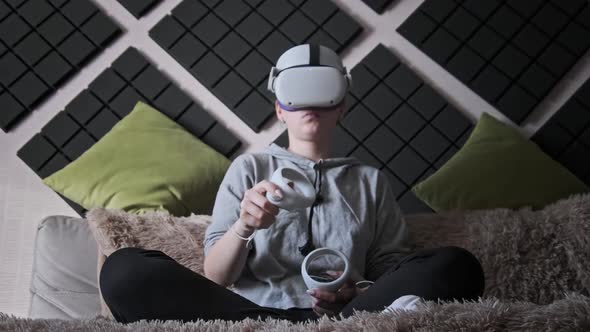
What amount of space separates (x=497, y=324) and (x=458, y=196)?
119cm

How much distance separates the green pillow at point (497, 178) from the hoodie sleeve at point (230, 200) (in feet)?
2.74

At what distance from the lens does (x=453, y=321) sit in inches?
33.3

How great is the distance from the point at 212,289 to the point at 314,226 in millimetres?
358

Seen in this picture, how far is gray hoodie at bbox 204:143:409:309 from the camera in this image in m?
1.35

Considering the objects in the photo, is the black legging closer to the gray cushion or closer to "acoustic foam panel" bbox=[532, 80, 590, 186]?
the gray cushion

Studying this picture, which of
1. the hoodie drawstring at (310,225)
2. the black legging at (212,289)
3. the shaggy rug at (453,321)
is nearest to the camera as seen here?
the shaggy rug at (453,321)

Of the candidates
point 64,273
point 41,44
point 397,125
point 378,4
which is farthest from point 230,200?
point 41,44

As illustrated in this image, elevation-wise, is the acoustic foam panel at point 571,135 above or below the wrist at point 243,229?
above

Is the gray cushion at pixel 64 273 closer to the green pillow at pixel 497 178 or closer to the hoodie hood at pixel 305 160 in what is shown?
the hoodie hood at pixel 305 160

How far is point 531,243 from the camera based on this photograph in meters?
1.61

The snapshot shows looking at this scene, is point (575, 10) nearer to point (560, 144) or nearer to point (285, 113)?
point (560, 144)

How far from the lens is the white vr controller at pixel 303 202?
1.17 meters

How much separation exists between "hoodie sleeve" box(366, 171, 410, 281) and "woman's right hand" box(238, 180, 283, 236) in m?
0.38

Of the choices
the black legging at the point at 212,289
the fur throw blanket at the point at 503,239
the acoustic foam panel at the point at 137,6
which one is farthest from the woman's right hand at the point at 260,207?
the acoustic foam panel at the point at 137,6
